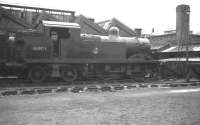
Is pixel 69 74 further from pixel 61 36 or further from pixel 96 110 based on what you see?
pixel 96 110

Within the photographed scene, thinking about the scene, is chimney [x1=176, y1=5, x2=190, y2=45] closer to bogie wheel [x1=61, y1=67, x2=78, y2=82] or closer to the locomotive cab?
the locomotive cab

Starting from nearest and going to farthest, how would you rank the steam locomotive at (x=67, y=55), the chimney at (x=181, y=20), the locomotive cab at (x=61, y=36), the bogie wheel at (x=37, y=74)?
the steam locomotive at (x=67, y=55) < the bogie wheel at (x=37, y=74) < the locomotive cab at (x=61, y=36) < the chimney at (x=181, y=20)

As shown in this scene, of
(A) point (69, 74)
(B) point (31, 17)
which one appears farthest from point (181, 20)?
(A) point (69, 74)

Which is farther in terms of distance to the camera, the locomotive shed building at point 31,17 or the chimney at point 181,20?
the chimney at point 181,20

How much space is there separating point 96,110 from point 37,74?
22.7 feet

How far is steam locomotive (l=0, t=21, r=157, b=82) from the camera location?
39.8 ft

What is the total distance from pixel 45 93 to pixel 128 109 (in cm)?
365

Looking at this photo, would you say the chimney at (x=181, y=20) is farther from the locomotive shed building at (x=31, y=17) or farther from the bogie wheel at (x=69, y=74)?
the bogie wheel at (x=69, y=74)

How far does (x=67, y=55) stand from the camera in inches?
517

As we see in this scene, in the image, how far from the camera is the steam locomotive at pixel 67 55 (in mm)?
12125

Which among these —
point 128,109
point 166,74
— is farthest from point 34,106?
point 166,74

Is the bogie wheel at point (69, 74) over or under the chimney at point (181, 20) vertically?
under

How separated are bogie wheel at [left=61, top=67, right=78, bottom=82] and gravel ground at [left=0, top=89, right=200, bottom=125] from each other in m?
4.71

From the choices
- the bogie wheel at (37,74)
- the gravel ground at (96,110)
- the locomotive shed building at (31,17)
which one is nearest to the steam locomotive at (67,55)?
the bogie wheel at (37,74)
